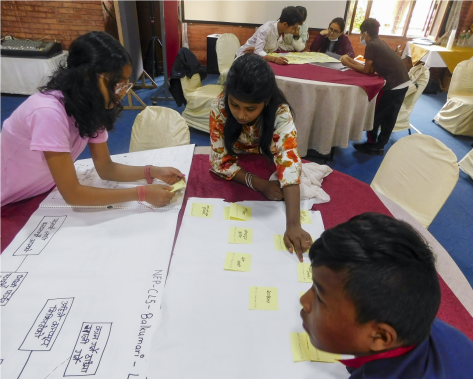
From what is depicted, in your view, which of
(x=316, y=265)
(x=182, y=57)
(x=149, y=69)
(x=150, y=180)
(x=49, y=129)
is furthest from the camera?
(x=149, y=69)

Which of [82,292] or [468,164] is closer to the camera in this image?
[82,292]

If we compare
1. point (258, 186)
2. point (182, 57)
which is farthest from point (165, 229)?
point (182, 57)

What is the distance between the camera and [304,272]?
2.47 ft

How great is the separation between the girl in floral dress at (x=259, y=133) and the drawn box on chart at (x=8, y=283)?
2.18 ft

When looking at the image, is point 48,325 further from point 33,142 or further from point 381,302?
point 381,302

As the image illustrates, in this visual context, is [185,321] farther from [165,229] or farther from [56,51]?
[56,51]

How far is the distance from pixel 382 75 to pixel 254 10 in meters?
3.15

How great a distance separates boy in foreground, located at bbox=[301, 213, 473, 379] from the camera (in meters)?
0.39

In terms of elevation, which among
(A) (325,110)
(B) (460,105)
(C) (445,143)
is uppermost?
(A) (325,110)

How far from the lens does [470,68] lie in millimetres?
3307

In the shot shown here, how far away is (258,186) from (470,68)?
144 inches

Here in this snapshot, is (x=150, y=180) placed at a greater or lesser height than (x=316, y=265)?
lesser

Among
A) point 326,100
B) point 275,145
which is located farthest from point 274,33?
point 275,145

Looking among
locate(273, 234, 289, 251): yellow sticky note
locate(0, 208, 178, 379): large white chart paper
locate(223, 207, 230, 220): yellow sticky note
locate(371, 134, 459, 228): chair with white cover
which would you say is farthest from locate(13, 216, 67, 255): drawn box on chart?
locate(371, 134, 459, 228): chair with white cover
